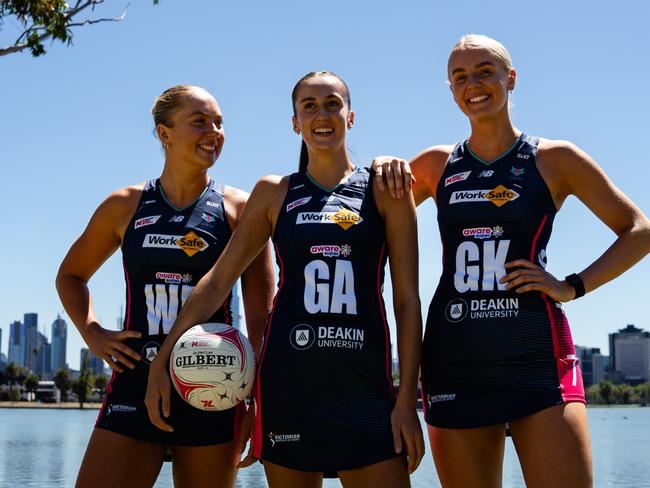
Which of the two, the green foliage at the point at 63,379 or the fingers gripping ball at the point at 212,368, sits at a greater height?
the green foliage at the point at 63,379

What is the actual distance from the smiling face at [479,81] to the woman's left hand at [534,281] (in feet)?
3.21

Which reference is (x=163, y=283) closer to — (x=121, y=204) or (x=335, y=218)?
(x=121, y=204)

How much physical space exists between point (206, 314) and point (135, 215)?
1.05 m

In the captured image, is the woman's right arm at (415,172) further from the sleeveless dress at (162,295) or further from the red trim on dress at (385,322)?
the sleeveless dress at (162,295)

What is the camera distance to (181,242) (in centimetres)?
560

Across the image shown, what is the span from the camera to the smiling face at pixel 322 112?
5.14 meters

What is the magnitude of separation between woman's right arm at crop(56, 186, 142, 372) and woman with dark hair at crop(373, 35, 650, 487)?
194 centimetres

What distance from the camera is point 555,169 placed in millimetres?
5027

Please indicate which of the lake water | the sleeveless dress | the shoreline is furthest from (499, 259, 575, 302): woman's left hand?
the shoreline

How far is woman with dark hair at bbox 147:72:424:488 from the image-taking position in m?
4.68

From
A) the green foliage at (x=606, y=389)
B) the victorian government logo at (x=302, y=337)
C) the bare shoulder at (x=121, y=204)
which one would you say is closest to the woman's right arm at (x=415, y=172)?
the victorian government logo at (x=302, y=337)

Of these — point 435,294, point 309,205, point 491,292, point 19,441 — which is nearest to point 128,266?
point 309,205

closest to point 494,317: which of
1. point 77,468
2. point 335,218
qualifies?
point 335,218

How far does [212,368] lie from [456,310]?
1435 millimetres
